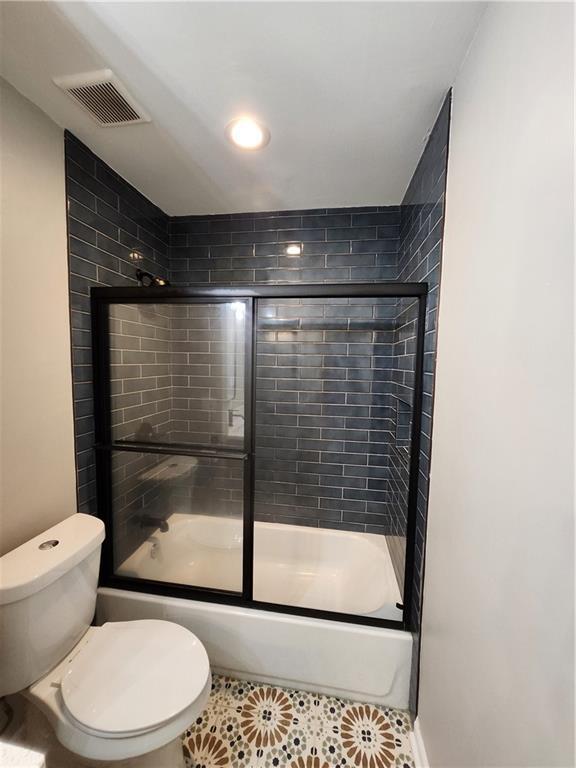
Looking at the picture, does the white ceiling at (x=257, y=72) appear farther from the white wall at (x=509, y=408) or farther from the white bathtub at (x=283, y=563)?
the white bathtub at (x=283, y=563)

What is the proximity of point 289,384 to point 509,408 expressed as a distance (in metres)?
1.56

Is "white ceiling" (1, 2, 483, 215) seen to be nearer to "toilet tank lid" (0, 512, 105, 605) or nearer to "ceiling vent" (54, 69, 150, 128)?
"ceiling vent" (54, 69, 150, 128)

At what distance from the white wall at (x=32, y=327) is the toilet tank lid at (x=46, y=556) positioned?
0.35 ft

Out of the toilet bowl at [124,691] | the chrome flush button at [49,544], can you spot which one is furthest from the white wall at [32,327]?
the toilet bowl at [124,691]

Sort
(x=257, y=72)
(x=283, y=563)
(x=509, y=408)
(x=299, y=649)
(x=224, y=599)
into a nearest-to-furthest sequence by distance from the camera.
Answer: (x=509, y=408) → (x=257, y=72) → (x=299, y=649) → (x=224, y=599) → (x=283, y=563)

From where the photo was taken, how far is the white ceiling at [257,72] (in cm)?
84

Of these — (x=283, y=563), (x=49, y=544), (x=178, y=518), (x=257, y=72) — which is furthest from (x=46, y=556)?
(x=257, y=72)

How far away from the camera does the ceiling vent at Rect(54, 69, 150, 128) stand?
1.04 m

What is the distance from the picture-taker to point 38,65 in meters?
1.01

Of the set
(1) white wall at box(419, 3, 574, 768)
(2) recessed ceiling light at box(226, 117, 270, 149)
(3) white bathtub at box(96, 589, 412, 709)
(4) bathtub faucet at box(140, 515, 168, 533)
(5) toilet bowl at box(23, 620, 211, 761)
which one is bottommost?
(3) white bathtub at box(96, 589, 412, 709)

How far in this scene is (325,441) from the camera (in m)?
2.12

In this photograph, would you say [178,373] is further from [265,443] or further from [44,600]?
[44,600]

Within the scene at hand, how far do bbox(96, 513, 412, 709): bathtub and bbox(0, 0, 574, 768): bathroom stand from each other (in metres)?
0.02

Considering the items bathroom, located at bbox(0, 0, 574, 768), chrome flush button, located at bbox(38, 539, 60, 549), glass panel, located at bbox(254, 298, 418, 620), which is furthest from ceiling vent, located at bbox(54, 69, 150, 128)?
chrome flush button, located at bbox(38, 539, 60, 549)
